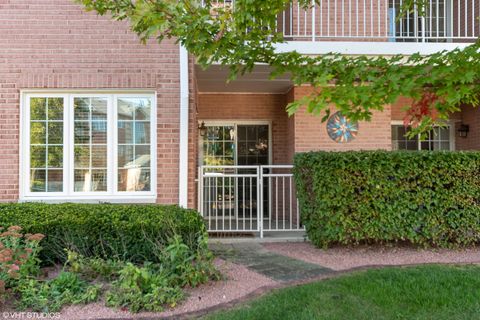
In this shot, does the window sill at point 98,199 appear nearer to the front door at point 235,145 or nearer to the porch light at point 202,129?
the front door at point 235,145

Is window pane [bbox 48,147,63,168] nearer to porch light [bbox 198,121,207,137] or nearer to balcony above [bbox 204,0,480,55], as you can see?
porch light [bbox 198,121,207,137]

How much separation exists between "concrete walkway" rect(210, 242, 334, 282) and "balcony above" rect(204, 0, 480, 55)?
3303mm

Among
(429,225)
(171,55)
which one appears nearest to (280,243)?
(429,225)

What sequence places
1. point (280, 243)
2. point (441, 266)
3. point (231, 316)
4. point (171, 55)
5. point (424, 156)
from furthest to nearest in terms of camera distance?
point (280, 243)
point (171, 55)
point (424, 156)
point (441, 266)
point (231, 316)

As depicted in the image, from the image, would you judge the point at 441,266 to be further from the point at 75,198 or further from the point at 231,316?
the point at 75,198

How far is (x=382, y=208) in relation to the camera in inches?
226

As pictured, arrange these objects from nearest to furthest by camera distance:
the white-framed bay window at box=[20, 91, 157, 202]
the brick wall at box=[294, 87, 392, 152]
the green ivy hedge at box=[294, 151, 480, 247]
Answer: the green ivy hedge at box=[294, 151, 480, 247]
the white-framed bay window at box=[20, 91, 157, 202]
the brick wall at box=[294, 87, 392, 152]

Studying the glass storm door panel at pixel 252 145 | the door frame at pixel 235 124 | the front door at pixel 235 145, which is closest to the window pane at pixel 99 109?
the door frame at pixel 235 124

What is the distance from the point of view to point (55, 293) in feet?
12.6

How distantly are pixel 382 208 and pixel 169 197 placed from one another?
3385mm

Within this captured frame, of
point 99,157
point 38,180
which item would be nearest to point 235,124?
point 99,157

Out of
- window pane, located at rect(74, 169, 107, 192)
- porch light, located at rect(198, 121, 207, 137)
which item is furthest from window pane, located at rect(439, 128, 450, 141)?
window pane, located at rect(74, 169, 107, 192)

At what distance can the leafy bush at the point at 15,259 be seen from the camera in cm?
376

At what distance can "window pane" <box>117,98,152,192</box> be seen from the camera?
20.3ft
